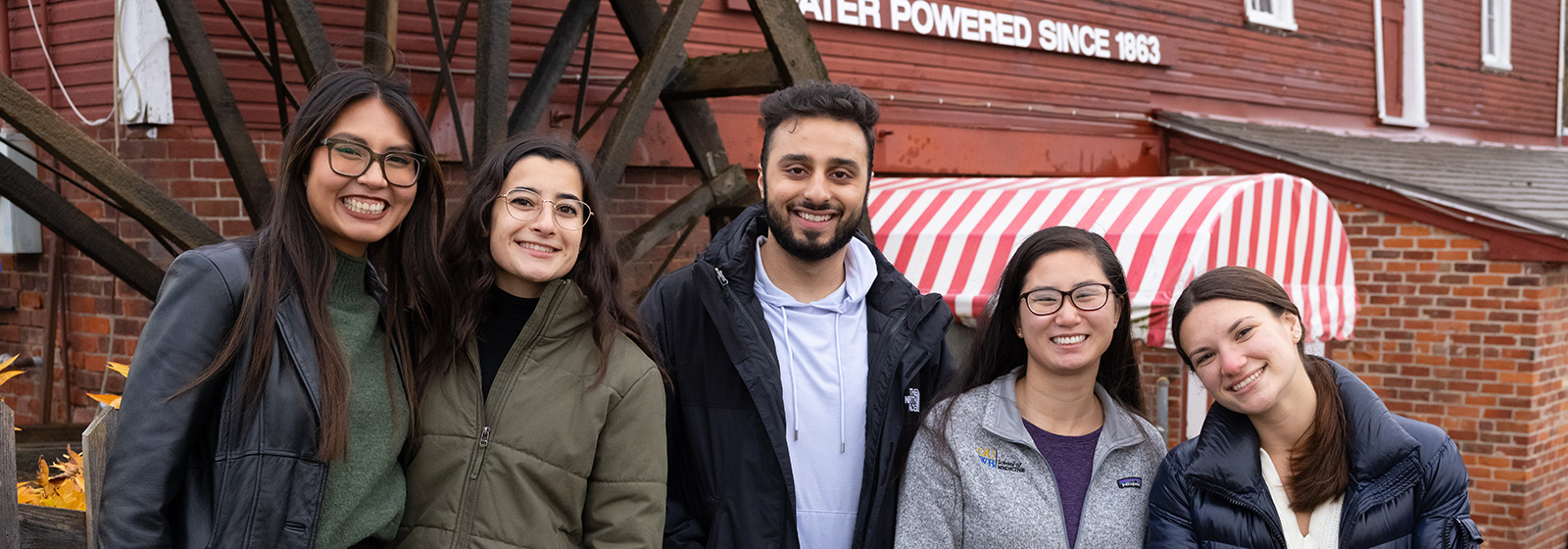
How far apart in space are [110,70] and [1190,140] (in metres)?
8.37

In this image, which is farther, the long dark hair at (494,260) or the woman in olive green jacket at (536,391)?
the long dark hair at (494,260)

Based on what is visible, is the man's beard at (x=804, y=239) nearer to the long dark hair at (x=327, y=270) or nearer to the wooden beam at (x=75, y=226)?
the long dark hair at (x=327, y=270)

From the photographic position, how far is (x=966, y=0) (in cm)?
834

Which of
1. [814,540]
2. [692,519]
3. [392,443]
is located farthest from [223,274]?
[814,540]

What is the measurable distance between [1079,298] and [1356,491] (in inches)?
25.9

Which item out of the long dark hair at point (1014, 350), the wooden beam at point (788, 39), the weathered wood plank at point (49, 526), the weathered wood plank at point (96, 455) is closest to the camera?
the weathered wood plank at point (96, 455)

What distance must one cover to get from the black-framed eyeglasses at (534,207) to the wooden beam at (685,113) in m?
3.50

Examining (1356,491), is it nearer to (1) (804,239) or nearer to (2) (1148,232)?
(1) (804,239)

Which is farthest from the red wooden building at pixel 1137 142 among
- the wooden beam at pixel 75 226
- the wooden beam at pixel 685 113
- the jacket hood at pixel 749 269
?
the jacket hood at pixel 749 269

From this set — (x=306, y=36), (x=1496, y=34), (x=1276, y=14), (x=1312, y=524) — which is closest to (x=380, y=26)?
(x=306, y=36)

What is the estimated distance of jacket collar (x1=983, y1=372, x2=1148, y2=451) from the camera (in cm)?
232

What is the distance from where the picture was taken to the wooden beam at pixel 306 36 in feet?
13.6

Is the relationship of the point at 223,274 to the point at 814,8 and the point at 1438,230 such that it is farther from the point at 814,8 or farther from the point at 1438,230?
the point at 1438,230

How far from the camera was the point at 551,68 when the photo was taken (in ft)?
17.8
